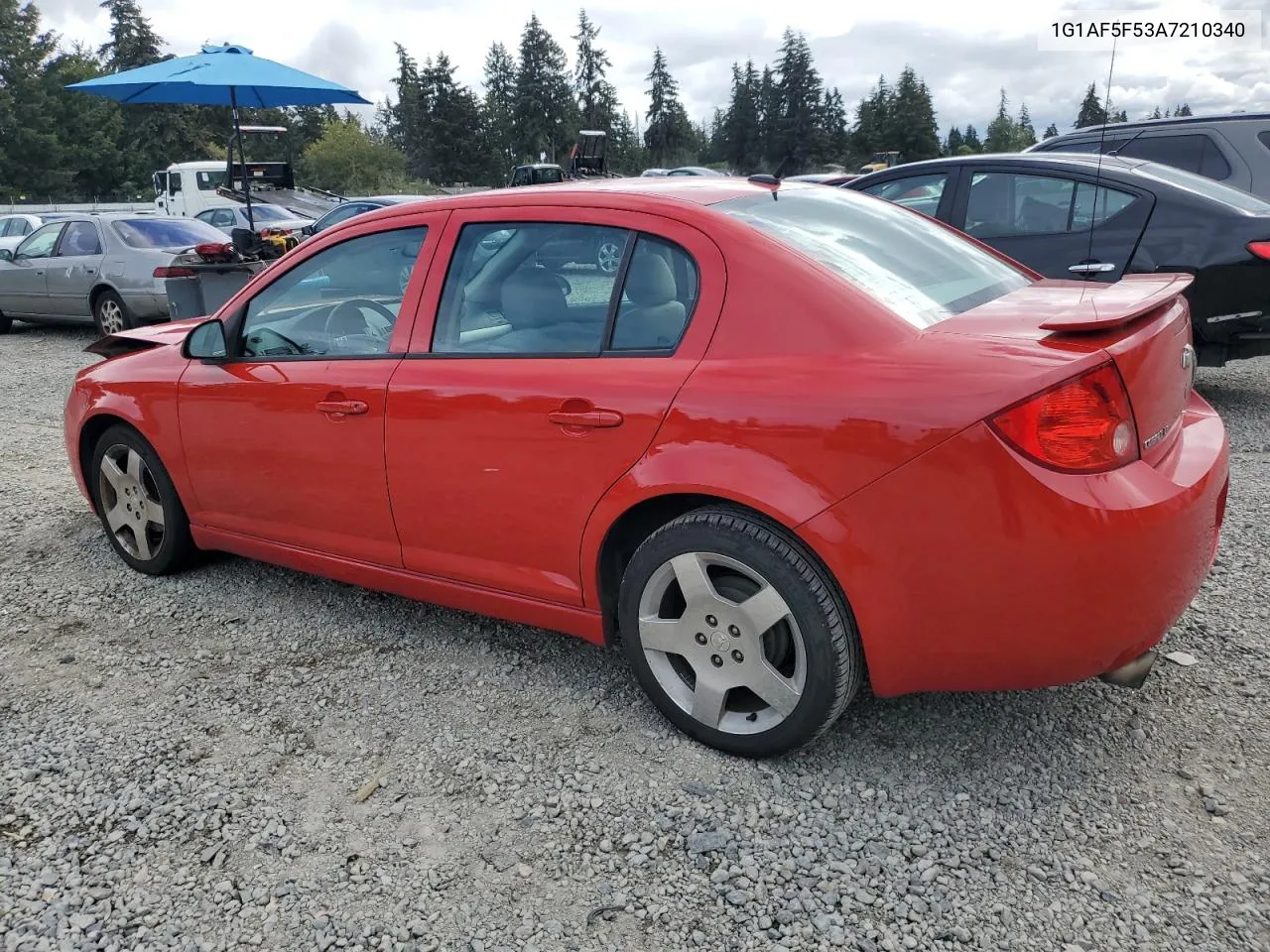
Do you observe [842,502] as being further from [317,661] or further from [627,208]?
[317,661]

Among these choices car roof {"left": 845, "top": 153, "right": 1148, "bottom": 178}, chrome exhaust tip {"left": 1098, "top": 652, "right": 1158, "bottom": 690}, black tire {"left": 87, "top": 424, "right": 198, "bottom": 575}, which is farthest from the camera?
car roof {"left": 845, "top": 153, "right": 1148, "bottom": 178}

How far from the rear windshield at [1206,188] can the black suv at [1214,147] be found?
1.27 m

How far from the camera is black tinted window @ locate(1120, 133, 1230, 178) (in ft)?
25.0

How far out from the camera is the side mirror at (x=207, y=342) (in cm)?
369

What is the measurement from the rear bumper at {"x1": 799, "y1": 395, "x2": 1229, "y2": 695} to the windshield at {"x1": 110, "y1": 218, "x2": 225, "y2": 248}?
34.4 ft

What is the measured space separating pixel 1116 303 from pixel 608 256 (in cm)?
137

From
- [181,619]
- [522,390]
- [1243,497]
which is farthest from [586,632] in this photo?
[1243,497]

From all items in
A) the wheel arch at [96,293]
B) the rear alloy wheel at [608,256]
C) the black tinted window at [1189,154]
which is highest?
the black tinted window at [1189,154]

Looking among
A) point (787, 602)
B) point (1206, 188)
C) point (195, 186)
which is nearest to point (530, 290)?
point (787, 602)

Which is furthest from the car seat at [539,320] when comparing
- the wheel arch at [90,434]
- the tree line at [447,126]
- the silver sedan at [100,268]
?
the tree line at [447,126]

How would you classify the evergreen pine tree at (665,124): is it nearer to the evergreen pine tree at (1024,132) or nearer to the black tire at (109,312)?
the evergreen pine tree at (1024,132)

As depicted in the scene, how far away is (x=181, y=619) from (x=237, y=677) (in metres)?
0.64

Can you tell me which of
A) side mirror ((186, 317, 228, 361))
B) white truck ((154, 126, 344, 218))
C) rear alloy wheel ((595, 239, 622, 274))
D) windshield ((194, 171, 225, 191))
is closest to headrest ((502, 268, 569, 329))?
rear alloy wheel ((595, 239, 622, 274))

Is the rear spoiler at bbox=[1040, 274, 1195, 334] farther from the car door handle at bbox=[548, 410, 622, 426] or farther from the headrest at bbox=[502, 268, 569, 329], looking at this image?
the headrest at bbox=[502, 268, 569, 329]
